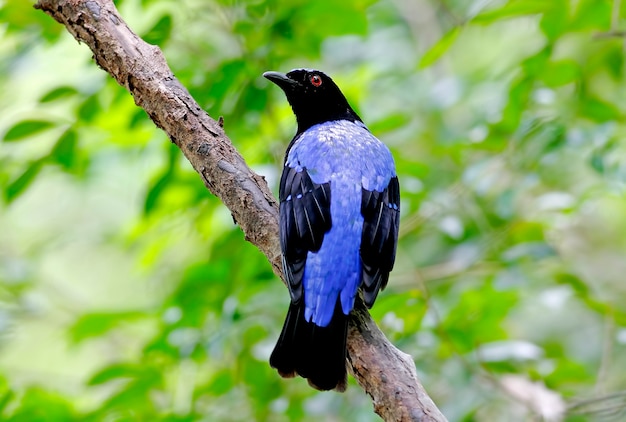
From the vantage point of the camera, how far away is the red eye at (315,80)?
493 centimetres

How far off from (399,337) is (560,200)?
1208 mm

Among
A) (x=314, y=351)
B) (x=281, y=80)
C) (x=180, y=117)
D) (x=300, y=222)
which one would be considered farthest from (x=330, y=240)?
(x=281, y=80)

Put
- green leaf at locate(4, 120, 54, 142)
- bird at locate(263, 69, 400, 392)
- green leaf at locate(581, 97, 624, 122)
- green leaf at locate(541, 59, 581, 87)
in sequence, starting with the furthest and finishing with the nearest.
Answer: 1. green leaf at locate(581, 97, 624, 122)
2. green leaf at locate(541, 59, 581, 87)
3. green leaf at locate(4, 120, 54, 142)
4. bird at locate(263, 69, 400, 392)

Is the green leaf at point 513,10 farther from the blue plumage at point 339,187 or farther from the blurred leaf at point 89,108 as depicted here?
the blurred leaf at point 89,108

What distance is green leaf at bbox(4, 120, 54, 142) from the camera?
4.02m

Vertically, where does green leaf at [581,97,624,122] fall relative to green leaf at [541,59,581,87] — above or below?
below

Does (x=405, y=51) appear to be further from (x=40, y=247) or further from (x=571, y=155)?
(x=40, y=247)

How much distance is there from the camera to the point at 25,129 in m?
4.04

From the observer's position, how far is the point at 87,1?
370cm

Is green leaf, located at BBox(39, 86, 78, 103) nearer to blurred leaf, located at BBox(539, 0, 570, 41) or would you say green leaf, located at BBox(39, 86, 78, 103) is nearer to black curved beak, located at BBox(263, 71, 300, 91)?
black curved beak, located at BBox(263, 71, 300, 91)

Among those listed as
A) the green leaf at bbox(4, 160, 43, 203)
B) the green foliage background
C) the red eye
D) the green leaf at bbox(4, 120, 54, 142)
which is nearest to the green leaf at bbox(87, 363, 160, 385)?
the green foliage background

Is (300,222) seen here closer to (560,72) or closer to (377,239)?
(377,239)

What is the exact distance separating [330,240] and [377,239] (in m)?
0.22

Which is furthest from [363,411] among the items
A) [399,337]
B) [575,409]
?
[575,409]
